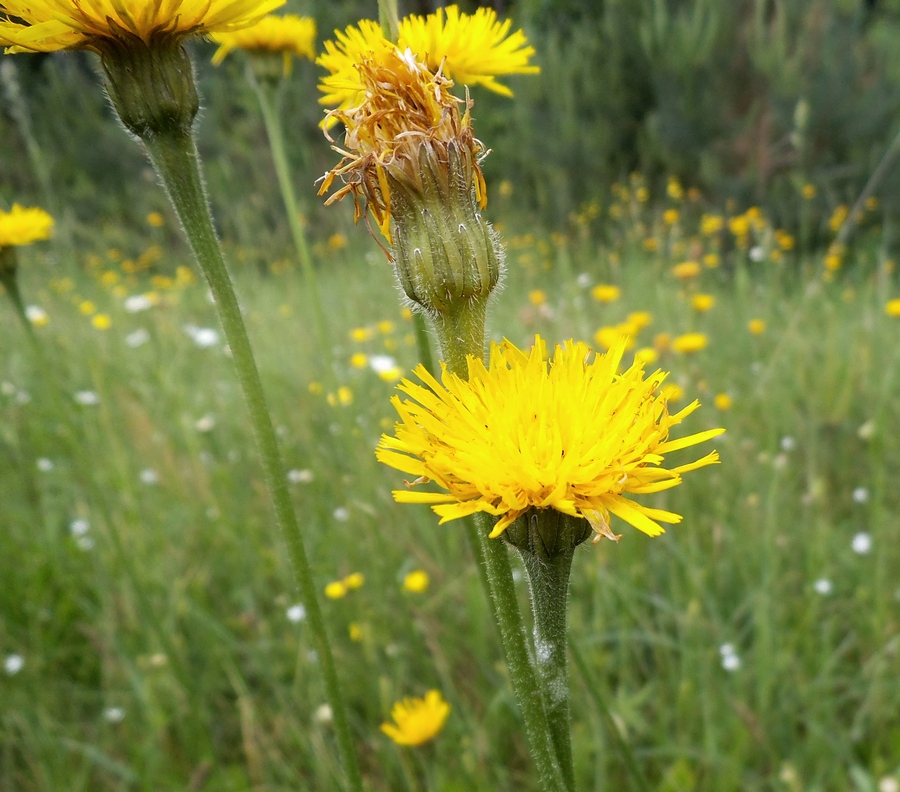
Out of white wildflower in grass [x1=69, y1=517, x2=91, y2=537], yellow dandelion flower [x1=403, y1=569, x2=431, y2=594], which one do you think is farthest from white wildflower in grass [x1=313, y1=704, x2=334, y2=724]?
white wildflower in grass [x1=69, y1=517, x2=91, y2=537]

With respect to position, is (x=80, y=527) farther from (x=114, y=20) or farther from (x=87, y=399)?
(x=114, y=20)

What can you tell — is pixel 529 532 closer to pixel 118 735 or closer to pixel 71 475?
pixel 118 735

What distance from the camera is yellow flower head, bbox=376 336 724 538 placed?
503mm

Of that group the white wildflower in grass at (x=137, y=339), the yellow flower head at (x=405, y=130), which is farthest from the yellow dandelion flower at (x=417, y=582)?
the white wildflower in grass at (x=137, y=339)

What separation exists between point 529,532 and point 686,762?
85 cm

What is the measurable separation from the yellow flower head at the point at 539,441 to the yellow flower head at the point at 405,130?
0.56 feet

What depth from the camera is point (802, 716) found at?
1.23 metres

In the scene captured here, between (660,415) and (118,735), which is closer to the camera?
(660,415)

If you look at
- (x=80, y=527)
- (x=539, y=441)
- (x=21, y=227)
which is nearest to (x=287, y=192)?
(x=21, y=227)

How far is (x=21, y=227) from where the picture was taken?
61.0 inches

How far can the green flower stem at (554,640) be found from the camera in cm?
57

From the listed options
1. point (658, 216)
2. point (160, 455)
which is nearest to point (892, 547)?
point (160, 455)

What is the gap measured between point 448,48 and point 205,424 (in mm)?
1972

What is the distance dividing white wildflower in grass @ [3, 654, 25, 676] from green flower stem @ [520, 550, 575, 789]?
1.40 metres
